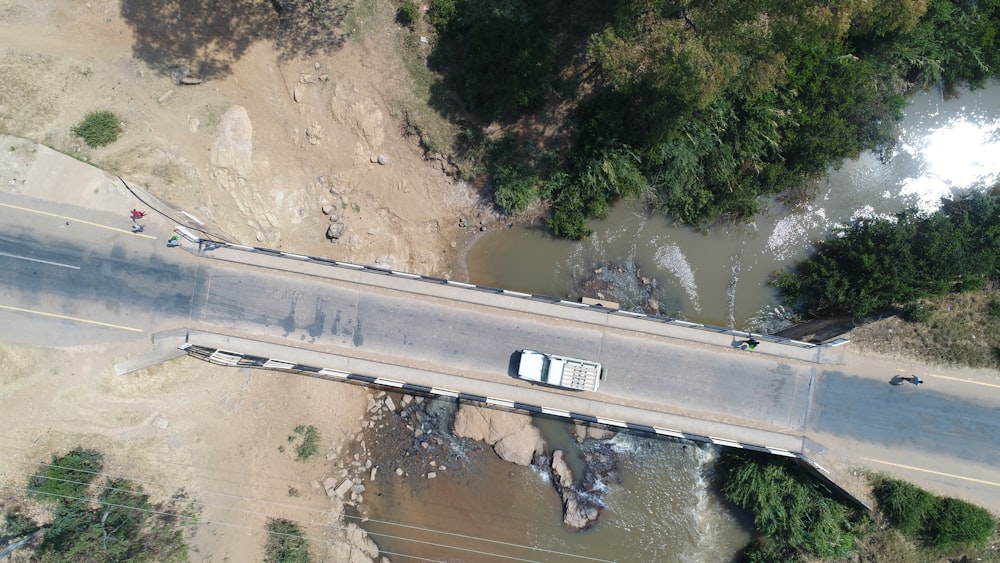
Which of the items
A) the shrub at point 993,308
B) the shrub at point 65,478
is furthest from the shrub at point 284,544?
the shrub at point 993,308

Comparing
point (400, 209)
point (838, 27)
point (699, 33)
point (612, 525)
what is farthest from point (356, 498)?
point (838, 27)

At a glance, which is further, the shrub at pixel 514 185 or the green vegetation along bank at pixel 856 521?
the shrub at pixel 514 185

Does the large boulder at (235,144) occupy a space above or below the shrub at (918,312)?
above

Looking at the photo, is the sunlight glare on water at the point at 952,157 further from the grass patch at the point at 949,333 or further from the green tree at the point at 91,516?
the green tree at the point at 91,516

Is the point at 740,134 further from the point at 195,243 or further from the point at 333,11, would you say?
the point at 195,243

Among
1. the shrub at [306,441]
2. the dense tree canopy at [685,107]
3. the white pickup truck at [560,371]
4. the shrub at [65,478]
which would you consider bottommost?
the shrub at [65,478]

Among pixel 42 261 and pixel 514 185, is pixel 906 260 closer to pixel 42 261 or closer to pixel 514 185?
pixel 514 185
